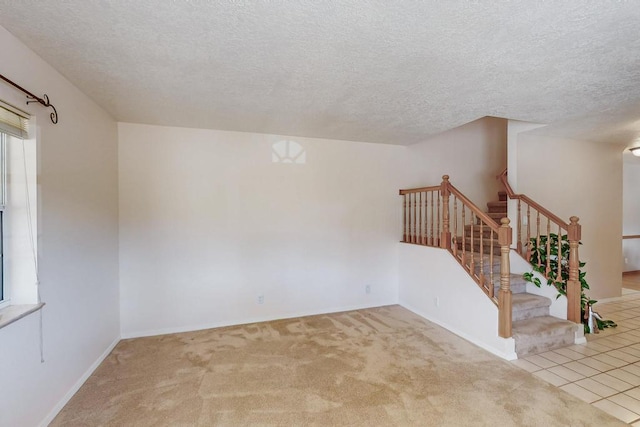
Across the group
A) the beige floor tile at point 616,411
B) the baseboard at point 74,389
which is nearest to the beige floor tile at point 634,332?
the beige floor tile at point 616,411

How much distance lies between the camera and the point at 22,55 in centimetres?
181

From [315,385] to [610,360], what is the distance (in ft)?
9.30

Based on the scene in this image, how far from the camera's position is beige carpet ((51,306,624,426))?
2.01 m

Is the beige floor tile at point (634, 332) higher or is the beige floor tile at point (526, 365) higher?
the beige floor tile at point (526, 365)

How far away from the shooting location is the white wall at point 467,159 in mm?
4711

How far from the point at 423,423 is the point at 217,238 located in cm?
283

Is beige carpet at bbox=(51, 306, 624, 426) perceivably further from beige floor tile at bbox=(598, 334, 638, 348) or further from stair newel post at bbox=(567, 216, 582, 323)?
beige floor tile at bbox=(598, 334, 638, 348)

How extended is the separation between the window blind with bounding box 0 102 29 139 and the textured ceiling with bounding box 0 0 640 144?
0.21 meters

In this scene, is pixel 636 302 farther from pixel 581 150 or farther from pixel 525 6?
pixel 525 6

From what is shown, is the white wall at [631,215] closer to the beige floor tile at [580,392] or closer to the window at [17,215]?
the beige floor tile at [580,392]

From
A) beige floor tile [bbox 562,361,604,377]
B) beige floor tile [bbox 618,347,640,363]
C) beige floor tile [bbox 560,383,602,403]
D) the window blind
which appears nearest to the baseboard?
the window blind

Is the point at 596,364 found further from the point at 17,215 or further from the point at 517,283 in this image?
the point at 17,215

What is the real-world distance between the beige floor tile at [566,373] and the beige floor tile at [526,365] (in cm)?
11

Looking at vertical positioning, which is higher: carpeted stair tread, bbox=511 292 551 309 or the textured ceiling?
the textured ceiling
